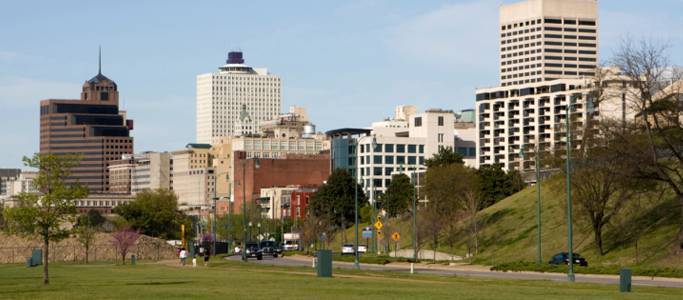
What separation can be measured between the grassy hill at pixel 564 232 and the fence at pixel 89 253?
1349 inches

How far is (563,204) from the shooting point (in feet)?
389

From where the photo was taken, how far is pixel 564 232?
115250 mm

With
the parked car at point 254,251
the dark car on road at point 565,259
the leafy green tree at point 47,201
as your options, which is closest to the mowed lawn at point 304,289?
the leafy green tree at point 47,201

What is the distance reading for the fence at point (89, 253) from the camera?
490 feet

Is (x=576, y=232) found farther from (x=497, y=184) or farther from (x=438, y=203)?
(x=497, y=184)

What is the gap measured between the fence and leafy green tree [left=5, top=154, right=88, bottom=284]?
77242 mm

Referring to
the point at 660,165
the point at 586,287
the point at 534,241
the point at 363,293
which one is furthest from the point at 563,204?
the point at 363,293

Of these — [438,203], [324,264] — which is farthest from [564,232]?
[324,264]

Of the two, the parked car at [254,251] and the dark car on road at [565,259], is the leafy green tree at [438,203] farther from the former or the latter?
the dark car on road at [565,259]

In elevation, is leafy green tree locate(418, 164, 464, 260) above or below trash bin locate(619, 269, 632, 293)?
above

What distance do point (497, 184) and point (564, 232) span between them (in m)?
53.4

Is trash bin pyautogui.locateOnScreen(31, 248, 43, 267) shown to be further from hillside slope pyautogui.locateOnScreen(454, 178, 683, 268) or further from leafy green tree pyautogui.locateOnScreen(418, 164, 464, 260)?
hillside slope pyautogui.locateOnScreen(454, 178, 683, 268)

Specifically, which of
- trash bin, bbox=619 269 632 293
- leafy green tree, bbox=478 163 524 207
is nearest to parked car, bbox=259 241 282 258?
leafy green tree, bbox=478 163 524 207

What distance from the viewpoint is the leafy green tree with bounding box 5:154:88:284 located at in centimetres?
6862
